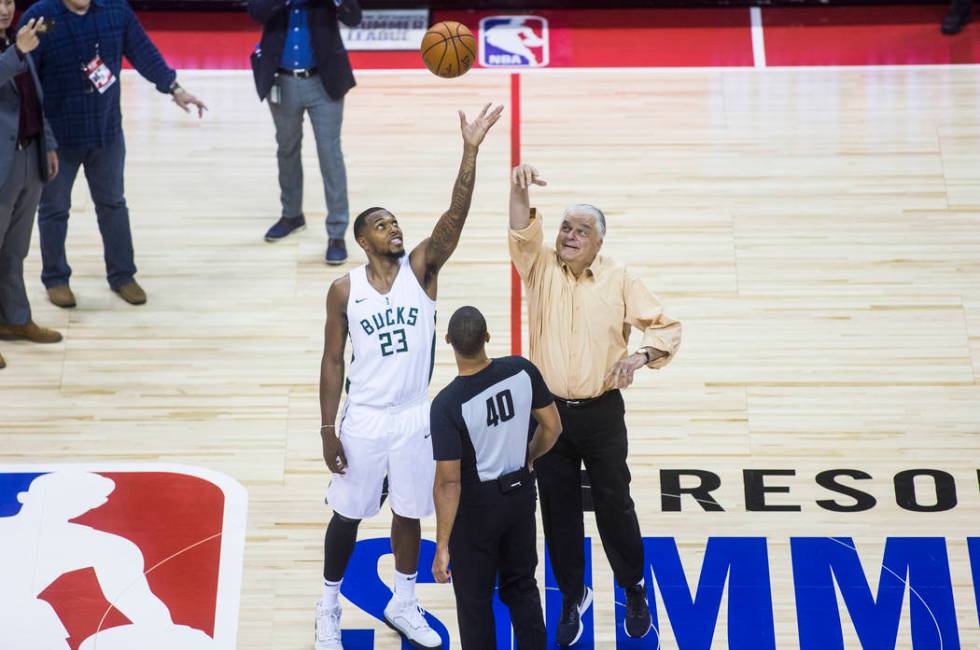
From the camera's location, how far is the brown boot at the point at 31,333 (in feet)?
24.4

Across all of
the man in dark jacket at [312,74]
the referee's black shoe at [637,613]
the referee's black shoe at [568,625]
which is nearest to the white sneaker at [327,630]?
the referee's black shoe at [568,625]

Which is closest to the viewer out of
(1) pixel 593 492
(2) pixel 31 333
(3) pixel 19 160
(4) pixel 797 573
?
(1) pixel 593 492

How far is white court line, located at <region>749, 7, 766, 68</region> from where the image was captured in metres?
9.16

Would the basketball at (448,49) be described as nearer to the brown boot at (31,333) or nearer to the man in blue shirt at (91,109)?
the man in blue shirt at (91,109)

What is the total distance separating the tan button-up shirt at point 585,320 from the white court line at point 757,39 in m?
4.02

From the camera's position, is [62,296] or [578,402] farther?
[62,296]

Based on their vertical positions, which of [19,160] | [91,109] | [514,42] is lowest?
[19,160]

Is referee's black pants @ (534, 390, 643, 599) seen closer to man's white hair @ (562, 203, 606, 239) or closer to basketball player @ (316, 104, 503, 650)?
basketball player @ (316, 104, 503, 650)

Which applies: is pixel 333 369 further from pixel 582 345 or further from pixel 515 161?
pixel 515 161

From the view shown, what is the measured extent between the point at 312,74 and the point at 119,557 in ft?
9.33

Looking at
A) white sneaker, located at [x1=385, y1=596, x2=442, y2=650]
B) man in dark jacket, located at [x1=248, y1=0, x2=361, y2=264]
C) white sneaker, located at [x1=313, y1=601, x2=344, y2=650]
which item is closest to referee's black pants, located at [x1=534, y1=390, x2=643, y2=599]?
white sneaker, located at [x1=385, y1=596, x2=442, y2=650]

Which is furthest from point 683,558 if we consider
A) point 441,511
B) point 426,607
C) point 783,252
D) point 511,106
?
point 511,106

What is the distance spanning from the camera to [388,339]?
5543 mm

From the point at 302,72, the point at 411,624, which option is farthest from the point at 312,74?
the point at 411,624
